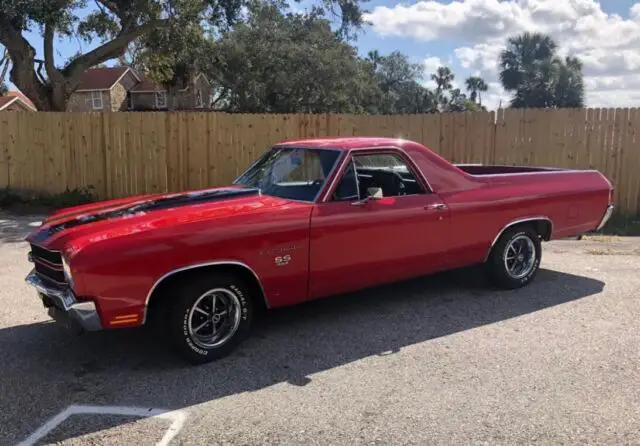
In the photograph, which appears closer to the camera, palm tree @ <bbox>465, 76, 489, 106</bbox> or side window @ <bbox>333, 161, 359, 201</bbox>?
side window @ <bbox>333, 161, 359, 201</bbox>

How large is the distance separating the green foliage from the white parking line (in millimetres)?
9204

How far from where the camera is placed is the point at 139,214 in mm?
4586

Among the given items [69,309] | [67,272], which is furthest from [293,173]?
[69,309]

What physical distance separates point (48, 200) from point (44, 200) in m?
0.09

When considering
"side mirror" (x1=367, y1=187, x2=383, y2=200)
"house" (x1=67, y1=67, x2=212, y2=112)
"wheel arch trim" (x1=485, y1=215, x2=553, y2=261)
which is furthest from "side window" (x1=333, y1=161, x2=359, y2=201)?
"house" (x1=67, y1=67, x2=212, y2=112)

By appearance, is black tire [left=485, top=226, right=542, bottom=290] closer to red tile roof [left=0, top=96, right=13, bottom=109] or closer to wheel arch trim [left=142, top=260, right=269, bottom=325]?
wheel arch trim [left=142, top=260, right=269, bottom=325]

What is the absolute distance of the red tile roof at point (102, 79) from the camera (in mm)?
51744

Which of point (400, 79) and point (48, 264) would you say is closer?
point (48, 264)

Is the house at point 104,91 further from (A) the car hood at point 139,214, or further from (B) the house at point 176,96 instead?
(A) the car hood at point 139,214

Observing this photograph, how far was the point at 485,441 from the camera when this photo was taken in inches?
132

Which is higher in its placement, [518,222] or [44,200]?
[518,222]

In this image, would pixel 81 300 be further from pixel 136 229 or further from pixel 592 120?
pixel 592 120

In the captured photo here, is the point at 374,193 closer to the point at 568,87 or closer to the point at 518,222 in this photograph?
the point at 518,222

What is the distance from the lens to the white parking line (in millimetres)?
3512
